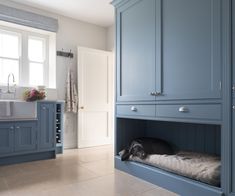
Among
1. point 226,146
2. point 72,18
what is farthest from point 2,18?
point 226,146

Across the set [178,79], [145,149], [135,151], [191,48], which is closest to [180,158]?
[145,149]

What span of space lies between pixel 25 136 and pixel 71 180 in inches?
48.6

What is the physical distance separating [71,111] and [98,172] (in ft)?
5.69

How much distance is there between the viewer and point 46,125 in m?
3.41

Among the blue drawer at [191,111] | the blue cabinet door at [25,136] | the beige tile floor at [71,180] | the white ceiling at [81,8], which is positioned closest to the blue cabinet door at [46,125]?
the blue cabinet door at [25,136]

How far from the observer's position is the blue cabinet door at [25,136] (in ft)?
10.2

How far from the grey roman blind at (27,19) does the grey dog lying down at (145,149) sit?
2.76 meters

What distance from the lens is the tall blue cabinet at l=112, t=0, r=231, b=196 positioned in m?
1.72

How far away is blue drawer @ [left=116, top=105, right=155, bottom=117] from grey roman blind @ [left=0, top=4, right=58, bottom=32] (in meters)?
2.29

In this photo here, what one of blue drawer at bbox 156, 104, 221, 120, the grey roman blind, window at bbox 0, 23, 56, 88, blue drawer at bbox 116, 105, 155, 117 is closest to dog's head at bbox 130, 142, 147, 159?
blue drawer at bbox 116, 105, 155, 117

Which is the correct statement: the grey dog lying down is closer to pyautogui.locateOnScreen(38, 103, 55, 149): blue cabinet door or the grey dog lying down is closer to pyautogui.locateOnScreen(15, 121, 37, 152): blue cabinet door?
pyautogui.locateOnScreen(38, 103, 55, 149): blue cabinet door

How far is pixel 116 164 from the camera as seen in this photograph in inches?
113

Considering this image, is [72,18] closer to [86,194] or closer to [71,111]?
[71,111]

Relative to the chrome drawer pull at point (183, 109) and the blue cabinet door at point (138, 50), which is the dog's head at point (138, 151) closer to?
the blue cabinet door at point (138, 50)
